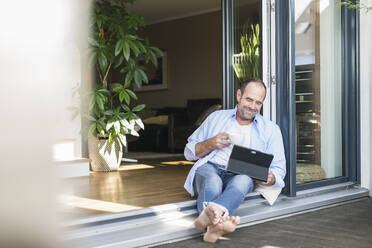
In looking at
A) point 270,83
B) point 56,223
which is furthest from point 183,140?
point 56,223

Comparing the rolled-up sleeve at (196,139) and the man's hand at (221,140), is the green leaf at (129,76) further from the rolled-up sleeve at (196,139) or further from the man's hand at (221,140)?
the man's hand at (221,140)

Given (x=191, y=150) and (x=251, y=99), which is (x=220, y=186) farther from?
(x=251, y=99)

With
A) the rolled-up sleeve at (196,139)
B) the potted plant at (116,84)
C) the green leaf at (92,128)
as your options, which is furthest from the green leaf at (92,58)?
the rolled-up sleeve at (196,139)

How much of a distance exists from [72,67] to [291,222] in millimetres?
2082

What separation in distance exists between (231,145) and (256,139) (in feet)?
0.56

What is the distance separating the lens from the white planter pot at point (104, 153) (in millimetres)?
4410

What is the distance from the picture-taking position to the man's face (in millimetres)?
2439

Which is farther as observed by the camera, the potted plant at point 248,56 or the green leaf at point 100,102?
the green leaf at point 100,102

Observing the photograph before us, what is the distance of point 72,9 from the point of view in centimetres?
65

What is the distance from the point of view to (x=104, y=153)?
14.5 ft

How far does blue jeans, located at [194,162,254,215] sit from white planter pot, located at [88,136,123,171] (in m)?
2.08

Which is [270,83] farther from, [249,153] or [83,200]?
[83,200]

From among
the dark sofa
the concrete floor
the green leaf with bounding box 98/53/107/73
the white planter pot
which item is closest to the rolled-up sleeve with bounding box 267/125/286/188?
the concrete floor

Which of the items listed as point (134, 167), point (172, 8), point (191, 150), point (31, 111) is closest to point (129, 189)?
point (191, 150)
